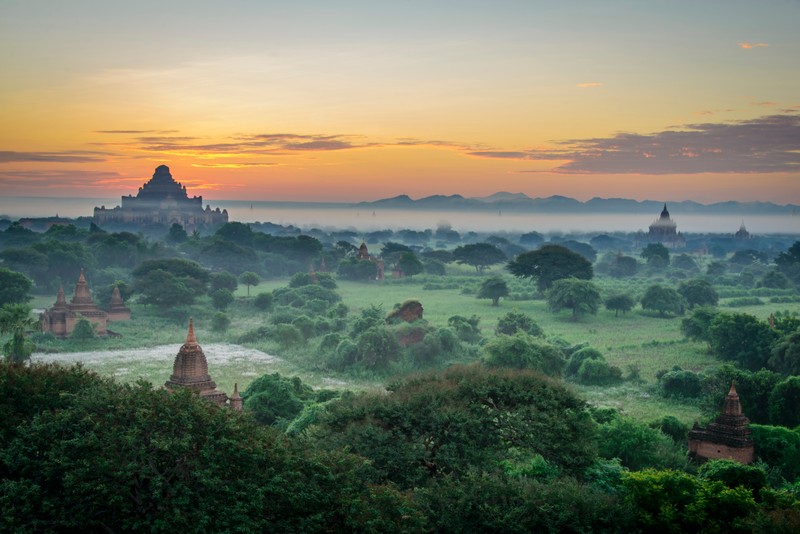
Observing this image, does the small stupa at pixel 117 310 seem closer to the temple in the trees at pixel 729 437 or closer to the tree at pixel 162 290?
the tree at pixel 162 290

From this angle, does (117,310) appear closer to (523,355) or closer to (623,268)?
(523,355)

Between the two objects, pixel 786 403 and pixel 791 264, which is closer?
pixel 786 403

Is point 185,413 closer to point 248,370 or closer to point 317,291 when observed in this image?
point 248,370

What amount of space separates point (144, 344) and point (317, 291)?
60.6 feet

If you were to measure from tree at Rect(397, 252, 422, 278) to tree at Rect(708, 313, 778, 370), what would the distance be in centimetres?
4299

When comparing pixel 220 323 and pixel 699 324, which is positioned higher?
pixel 699 324

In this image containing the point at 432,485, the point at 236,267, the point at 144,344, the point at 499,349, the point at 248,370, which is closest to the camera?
the point at 432,485

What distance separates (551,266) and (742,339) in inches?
1108

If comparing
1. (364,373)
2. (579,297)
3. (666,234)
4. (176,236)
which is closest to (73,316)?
(364,373)

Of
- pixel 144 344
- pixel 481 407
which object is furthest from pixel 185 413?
pixel 144 344

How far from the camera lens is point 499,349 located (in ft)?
113

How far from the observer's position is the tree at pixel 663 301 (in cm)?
5553

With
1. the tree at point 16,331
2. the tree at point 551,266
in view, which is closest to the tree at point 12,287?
the tree at point 16,331

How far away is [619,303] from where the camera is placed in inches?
2205
